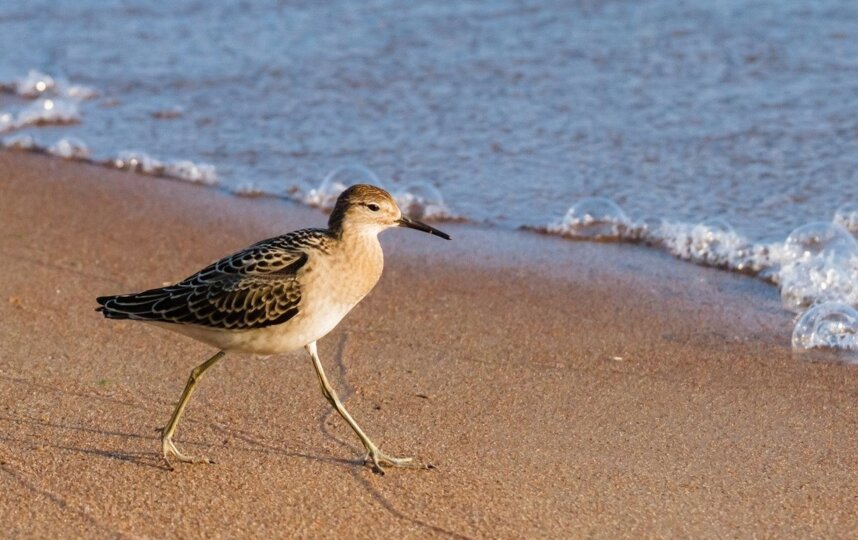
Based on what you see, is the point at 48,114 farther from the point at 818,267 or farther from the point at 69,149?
the point at 818,267

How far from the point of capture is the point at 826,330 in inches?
236

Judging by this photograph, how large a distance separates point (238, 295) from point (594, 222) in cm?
356

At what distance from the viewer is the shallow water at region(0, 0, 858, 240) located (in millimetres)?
8430

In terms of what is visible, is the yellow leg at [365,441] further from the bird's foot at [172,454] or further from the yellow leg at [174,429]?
the bird's foot at [172,454]

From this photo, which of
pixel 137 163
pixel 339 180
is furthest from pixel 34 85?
pixel 339 180

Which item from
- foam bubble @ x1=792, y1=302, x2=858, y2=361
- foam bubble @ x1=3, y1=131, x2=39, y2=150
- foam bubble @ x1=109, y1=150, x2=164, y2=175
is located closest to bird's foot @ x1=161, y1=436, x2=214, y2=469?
foam bubble @ x1=792, y1=302, x2=858, y2=361

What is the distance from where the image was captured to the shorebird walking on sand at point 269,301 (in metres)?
4.61

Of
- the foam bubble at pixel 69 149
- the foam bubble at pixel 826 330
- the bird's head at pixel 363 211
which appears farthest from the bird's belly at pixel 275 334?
the foam bubble at pixel 69 149

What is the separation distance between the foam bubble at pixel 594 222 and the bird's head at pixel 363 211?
2.84m

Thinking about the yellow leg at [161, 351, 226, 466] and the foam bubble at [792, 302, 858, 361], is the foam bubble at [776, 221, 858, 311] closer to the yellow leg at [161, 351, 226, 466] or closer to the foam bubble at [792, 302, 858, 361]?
the foam bubble at [792, 302, 858, 361]

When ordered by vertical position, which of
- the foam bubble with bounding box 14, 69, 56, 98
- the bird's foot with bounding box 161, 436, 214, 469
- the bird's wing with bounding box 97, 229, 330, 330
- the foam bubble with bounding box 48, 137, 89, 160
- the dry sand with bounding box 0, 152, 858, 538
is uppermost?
the bird's wing with bounding box 97, 229, 330, 330

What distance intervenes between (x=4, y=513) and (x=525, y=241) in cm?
412

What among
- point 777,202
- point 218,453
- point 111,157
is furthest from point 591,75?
point 218,453

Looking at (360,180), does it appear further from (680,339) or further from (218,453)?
(218,453)
